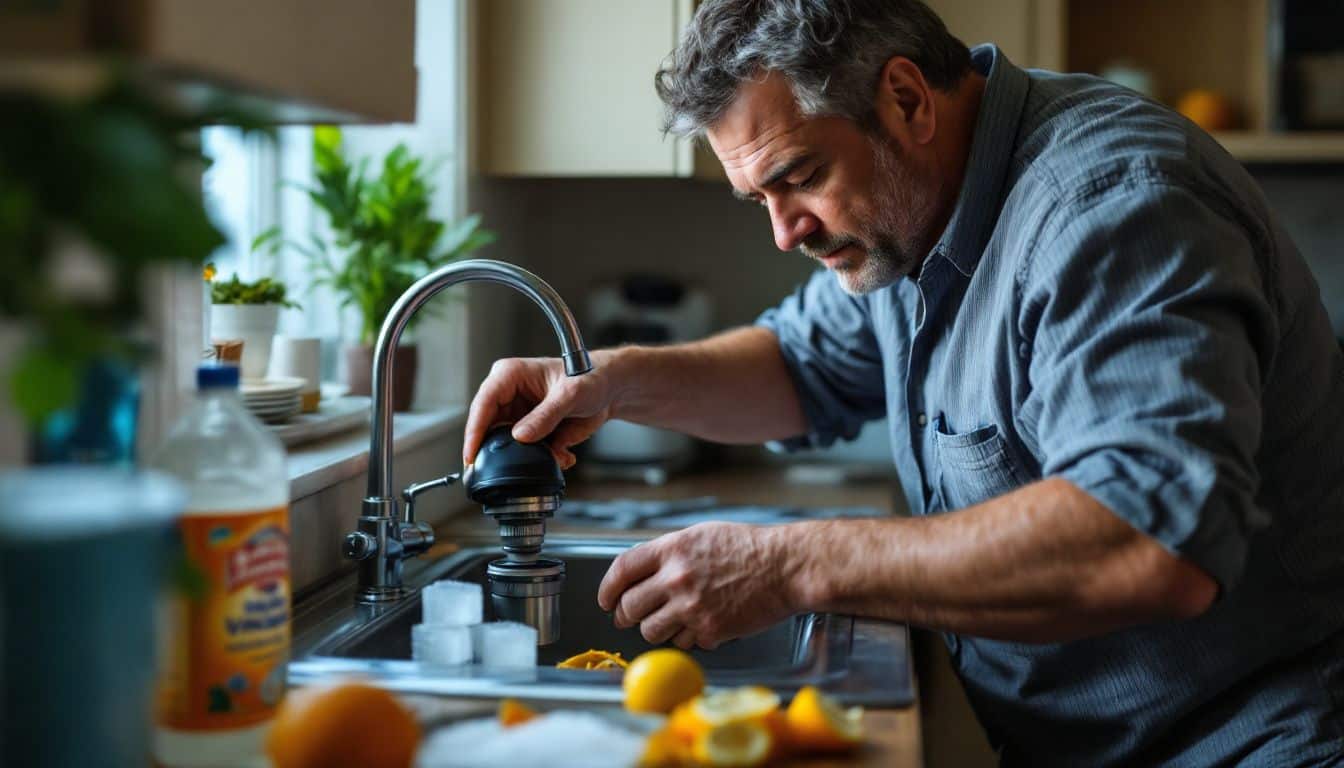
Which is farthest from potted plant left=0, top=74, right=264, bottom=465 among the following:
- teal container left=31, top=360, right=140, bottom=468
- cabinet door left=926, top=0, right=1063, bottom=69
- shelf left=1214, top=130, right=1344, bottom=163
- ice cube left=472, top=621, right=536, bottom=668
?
shelf left=1214, top=130, right=1344, bottom=163

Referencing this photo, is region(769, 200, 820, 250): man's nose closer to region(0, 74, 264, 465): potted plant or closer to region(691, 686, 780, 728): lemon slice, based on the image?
region(691, 686, 780, 728): lemon slice

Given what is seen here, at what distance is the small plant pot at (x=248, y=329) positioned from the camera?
1.84 m

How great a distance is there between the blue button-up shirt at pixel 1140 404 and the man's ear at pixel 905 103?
8 cm

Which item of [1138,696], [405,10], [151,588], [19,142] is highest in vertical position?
[405,10]

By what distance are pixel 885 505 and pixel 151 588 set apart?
67.0 inches

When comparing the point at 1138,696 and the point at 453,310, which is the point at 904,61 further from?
the point at 453,310

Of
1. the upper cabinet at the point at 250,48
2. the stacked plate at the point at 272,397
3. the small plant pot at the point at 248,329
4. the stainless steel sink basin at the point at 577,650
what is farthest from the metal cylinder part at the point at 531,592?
the upper cabinet at the point at 250,48

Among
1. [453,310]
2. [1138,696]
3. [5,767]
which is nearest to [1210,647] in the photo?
[1138,696]

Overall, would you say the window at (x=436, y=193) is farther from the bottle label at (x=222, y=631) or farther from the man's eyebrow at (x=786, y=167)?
the bottle label at (x=222, y=631)

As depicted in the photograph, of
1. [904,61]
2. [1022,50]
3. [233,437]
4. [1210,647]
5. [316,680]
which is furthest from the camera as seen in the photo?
[1022,50]

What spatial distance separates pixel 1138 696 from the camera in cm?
140

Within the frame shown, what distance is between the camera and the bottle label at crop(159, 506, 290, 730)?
897 millimetres

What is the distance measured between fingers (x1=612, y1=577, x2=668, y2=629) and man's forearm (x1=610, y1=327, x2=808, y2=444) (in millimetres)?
476

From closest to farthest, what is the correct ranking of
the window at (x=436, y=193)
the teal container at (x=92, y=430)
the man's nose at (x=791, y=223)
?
the teal container at (x=92, y=430) < the man's nose at (x=791, y=223) < the window at (x=436, y=193)
